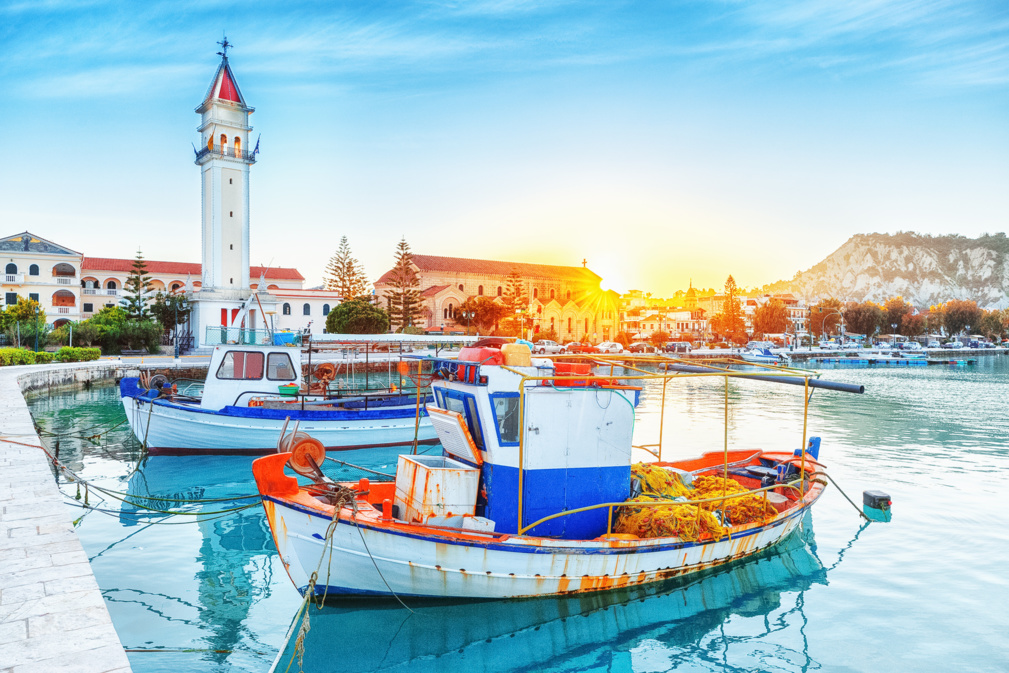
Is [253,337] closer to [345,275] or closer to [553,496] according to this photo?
[553,496]

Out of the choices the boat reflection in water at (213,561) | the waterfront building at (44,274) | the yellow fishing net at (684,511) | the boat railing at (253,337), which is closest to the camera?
the boat reflection in water at (213,561)

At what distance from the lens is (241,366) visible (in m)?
16.5

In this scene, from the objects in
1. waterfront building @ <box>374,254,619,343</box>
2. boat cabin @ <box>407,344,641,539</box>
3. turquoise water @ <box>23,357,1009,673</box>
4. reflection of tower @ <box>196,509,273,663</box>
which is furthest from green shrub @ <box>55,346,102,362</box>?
boat cabin @ <box>407,344,641,539</box>

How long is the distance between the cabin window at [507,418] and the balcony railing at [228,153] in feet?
151

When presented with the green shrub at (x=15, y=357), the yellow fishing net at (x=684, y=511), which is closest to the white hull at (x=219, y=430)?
the yellow fishing net at (x=684, y=511)

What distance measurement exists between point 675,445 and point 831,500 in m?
6.43

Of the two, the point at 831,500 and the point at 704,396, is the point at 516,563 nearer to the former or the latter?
the point at 831,500

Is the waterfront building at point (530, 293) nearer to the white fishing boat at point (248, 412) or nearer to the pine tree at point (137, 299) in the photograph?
the pine tree at point (137, 299)

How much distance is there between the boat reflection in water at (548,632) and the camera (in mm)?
6863

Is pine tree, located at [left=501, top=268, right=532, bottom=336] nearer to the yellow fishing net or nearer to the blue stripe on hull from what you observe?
the yellow fishing net

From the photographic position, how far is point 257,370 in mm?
16672

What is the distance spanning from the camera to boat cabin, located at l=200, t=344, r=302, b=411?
16.2 m

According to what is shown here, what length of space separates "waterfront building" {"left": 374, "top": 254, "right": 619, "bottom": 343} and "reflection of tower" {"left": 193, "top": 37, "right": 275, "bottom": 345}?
821 inches

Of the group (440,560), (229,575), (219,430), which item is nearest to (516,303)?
(219,430)
